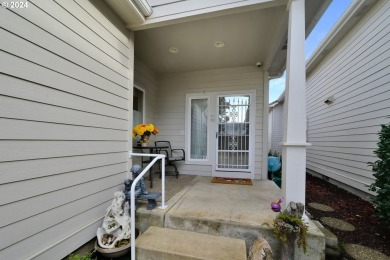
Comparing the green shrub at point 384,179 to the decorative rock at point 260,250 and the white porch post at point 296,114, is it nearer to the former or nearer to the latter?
the white porch post at point 296,114

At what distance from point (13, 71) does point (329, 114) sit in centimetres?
629

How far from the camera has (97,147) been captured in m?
1.94

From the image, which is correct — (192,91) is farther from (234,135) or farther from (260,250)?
(260,250)

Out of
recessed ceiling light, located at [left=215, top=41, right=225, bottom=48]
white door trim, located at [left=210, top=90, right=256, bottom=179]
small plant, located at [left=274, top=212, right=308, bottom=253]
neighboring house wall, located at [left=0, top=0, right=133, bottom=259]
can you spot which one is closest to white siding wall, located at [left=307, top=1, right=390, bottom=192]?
white door trim, located at [left=210, top=90, right=256, bottom=179]

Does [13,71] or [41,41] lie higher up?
[41,41]

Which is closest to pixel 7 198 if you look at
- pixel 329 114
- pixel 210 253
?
pixel 210 253

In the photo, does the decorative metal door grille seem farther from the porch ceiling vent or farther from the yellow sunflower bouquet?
the porch ceiling vent

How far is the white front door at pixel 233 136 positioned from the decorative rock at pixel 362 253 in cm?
215

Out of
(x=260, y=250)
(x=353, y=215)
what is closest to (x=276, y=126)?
(x=353, y=215)

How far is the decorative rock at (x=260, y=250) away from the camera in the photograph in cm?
152

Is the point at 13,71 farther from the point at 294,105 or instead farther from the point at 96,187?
the point at 294,105

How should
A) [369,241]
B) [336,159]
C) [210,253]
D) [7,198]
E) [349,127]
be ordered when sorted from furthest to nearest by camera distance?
[336,159], [349,127], [369,241], [210,253], [7,198]

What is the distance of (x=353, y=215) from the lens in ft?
8.99

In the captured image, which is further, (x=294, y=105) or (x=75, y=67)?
(x=294, y=105)
